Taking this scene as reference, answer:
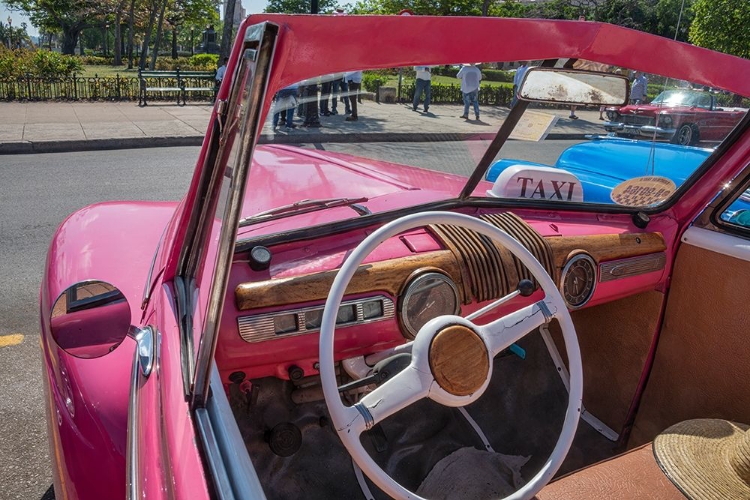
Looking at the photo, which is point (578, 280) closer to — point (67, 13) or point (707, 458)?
point (707, 458)

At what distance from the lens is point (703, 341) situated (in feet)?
8.40

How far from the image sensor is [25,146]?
10227 millimetres

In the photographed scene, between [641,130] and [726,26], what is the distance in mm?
15233

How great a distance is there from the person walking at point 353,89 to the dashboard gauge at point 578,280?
95 cm

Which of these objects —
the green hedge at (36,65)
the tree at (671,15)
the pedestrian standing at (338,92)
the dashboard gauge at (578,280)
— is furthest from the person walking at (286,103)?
the tree at (671,15)

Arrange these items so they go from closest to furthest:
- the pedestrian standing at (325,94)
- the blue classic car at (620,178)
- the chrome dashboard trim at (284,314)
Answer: the pedestrian standing at (325,94) < the chrome dashboard trim at (284,314) < the blue classic car at (620,178)

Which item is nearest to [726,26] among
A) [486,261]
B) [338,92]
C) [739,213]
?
[739,213]

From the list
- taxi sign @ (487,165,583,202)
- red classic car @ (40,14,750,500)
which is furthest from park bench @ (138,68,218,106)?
taxi sign @ (487,165,583,202)

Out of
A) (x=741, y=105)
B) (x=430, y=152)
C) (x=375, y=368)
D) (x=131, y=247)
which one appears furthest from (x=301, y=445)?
(x=741, y=105)

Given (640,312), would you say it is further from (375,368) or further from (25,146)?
(25,146)

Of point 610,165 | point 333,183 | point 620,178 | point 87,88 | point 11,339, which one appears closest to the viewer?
point 333,183

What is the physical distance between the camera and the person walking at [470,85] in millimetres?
1910

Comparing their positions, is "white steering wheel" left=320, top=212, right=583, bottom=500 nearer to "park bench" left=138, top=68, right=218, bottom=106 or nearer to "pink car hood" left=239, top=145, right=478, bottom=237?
"pink car hood" left=239, top=145, right=478, bottom=237

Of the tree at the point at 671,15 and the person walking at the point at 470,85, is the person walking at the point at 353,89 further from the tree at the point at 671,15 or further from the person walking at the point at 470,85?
the tree at the point at 671,15
